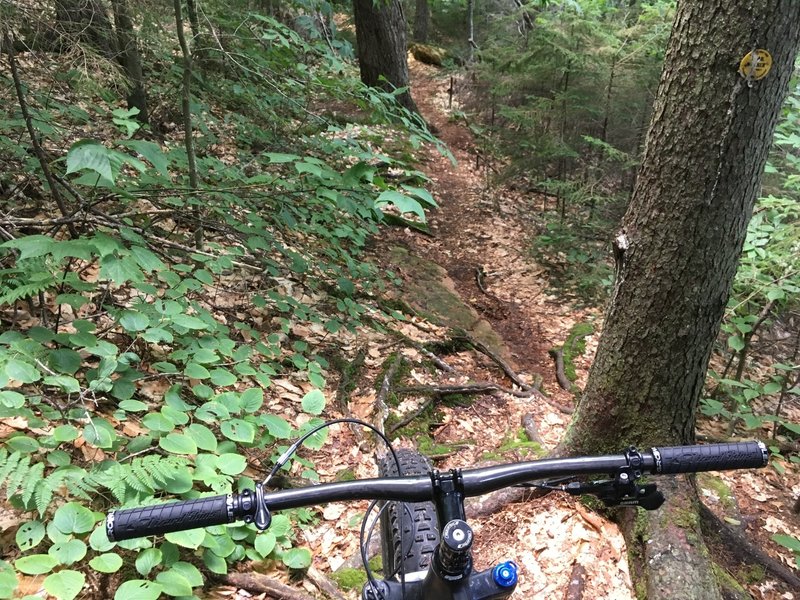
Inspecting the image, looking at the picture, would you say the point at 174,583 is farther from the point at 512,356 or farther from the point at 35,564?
the point at 512,356

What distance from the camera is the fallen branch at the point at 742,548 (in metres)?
2.89

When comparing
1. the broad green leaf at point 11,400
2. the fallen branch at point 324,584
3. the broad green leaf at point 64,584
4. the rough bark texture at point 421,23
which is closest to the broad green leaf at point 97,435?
the broad green leaf at point 11,400

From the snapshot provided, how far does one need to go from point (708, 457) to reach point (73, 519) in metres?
2.53

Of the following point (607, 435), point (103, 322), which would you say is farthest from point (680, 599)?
point (103, 322)

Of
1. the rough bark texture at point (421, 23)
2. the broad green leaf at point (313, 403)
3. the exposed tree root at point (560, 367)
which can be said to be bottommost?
the exposed tree root at point (560, 367)

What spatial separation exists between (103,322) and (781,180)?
937cm

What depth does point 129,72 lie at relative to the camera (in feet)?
16.4

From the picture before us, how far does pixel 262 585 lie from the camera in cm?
232

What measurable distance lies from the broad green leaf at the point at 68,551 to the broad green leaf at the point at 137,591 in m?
0.23

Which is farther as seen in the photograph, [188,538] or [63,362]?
[63,362]

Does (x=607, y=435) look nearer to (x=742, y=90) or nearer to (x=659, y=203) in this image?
(x=659, y=203)

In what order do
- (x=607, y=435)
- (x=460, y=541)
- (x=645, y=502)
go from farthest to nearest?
(x=607, y=435), (x=645, y=502), (x=460, y=541)

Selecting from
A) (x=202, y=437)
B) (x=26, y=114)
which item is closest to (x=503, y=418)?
(x=202, y=437)

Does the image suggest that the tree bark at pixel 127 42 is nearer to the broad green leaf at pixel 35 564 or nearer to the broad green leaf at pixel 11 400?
the broad green leaf at pixel 11 400
